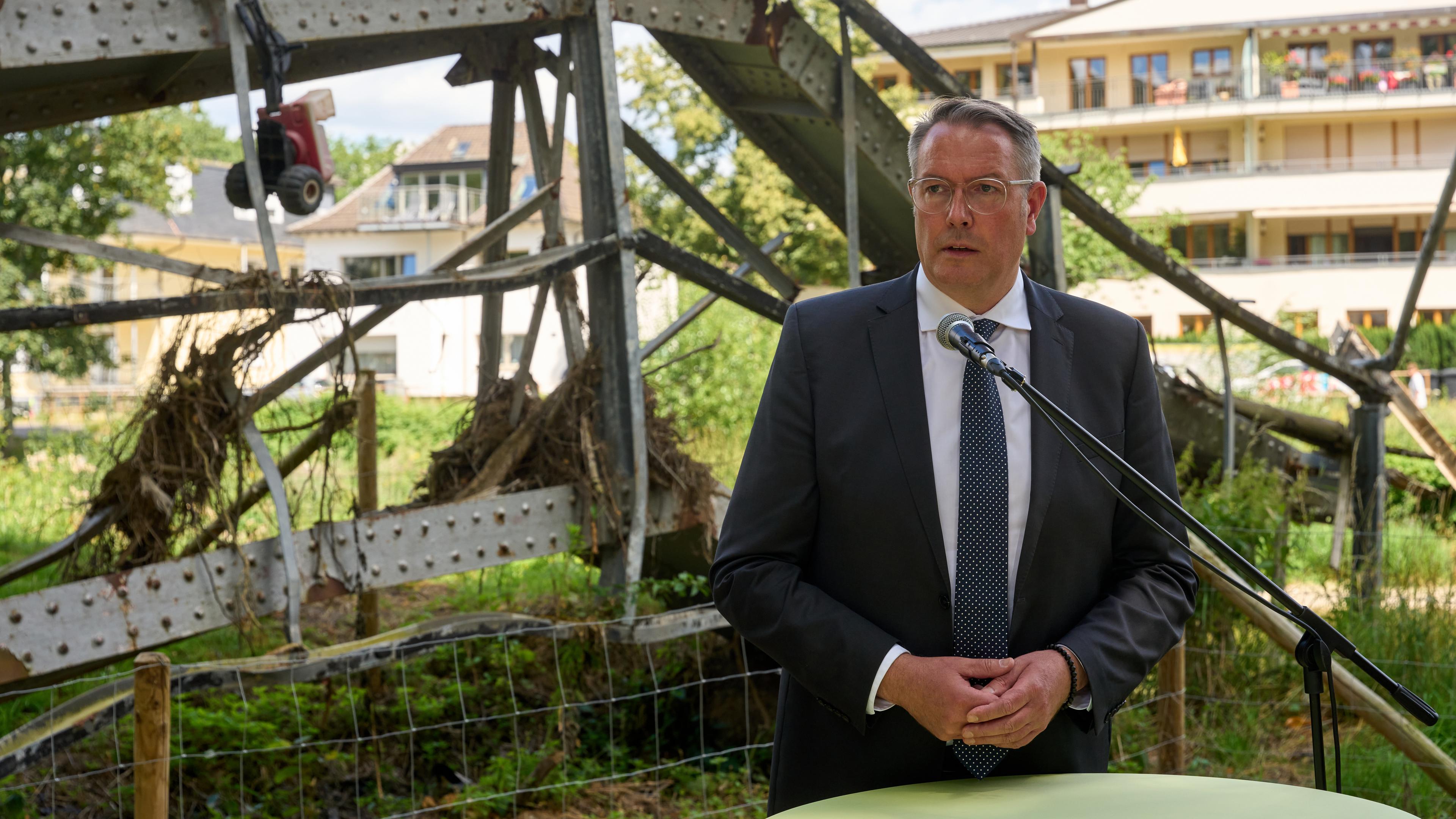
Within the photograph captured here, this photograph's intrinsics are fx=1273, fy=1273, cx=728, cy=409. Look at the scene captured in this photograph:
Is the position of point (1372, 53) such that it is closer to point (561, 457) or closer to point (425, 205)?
point (425, 205)

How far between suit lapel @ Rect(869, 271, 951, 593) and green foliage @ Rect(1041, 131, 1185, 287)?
861 inches

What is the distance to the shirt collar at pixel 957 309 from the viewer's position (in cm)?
260

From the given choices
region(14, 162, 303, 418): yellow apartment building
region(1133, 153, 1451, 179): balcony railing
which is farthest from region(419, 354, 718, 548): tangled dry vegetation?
region(1133, 153, 1451, 179): balcony railing

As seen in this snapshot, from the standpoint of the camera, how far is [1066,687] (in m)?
2.32

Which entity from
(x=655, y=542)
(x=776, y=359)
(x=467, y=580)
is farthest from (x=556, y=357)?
(x=776, y=359)

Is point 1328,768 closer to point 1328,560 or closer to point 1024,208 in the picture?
point 1328,560

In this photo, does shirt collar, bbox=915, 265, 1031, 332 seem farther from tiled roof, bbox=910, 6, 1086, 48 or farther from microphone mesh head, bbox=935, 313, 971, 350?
tiled roof, bbox=910, 6, 1086, 48

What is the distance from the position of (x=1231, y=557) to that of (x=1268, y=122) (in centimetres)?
4802

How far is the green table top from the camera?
214cm

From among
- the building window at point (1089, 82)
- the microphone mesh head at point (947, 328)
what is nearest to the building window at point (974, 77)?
the building window at point (1089, 82)

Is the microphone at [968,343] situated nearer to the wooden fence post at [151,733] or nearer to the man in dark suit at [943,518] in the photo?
the man in dark suit at [943,518]

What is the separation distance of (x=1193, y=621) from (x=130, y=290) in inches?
1942

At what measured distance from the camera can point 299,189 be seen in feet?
15.6

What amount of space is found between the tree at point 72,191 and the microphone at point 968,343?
16610 mm
